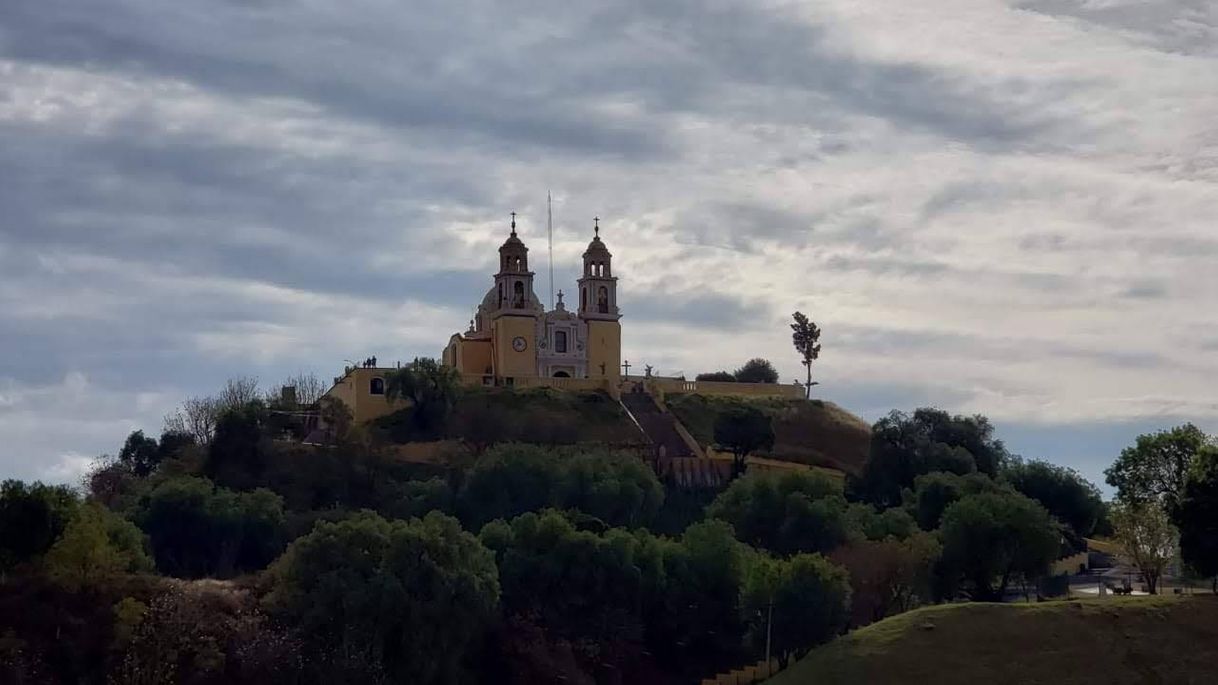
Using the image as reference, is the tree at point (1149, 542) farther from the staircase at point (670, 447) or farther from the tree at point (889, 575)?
the staircase at point (670, 447)

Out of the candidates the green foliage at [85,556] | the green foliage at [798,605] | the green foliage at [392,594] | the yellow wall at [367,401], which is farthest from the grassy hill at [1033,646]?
the yellow wall at [367,401]

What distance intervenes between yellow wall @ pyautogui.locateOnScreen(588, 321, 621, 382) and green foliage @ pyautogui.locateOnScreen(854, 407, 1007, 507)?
1754 cm

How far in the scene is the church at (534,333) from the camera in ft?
260

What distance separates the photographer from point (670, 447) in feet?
239

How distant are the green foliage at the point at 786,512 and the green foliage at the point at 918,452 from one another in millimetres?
6057

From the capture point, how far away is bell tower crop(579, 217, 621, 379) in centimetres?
8194

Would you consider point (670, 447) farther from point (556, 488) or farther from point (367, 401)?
point (556, 488)

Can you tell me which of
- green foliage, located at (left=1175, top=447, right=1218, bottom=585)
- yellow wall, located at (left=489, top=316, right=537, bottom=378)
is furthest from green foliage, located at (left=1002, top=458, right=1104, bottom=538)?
yellow wall, located at (left=489, top=316, right=537, bottom=378)

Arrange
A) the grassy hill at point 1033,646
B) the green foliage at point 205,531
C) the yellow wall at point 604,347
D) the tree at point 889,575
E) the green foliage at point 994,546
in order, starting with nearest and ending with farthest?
1. the grassy hill at point 1033,646
2. the tree at point 889,575
3. the green foliage at point 994,546
4. the green foliage at point 205,531
5. the yellow wall at point 604,347

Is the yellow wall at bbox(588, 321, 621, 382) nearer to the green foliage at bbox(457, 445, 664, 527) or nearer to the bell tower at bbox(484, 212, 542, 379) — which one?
the bell tower at bbox(484, 212, 542, 379)

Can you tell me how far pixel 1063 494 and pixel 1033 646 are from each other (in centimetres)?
2306

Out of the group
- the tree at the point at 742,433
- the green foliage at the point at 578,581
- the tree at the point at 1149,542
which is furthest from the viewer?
the tree at the point at 742,433

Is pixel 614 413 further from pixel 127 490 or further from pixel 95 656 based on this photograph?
pixel 95 656

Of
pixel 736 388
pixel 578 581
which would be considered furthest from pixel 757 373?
pixel 578 581
